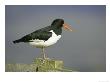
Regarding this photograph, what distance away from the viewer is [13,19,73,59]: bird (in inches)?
96.5

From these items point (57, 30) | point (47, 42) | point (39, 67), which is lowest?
point (39, 67)

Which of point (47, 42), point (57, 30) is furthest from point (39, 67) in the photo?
point (57, 30)

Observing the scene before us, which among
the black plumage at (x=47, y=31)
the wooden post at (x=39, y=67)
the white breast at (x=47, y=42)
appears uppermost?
the black plumage at (x=47, y=31)

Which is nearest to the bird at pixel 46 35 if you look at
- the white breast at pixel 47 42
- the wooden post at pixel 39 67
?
the white breast at pixel 47 42

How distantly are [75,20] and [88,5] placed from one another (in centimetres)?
17

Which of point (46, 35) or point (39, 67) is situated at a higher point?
point (46, 35)

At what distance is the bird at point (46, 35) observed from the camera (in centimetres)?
245

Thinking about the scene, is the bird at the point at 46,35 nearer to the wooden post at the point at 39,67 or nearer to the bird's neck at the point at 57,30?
the bird's neck at the point at 57,30

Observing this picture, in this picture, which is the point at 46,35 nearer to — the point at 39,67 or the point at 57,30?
the point at 57,30

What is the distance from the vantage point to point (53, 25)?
246 cm

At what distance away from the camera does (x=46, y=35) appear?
2447 mm

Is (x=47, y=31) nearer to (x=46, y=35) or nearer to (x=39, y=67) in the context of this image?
(x=46, y=35)
